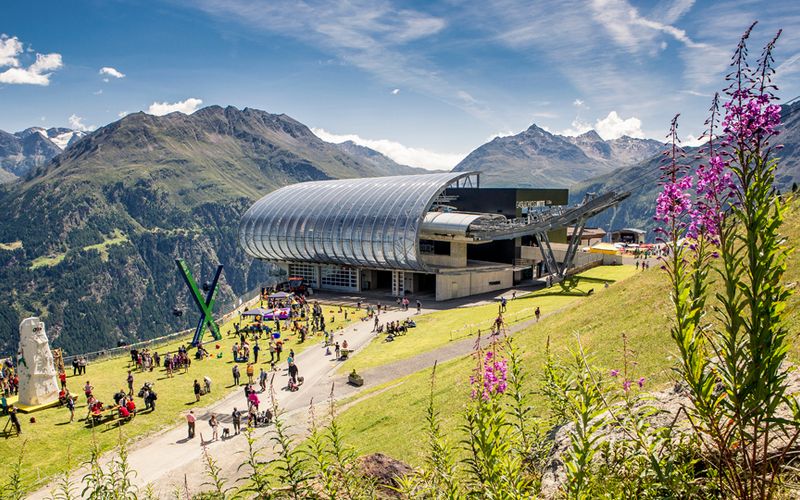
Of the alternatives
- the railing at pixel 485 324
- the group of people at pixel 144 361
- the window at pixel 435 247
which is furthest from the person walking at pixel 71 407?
the window at pixel 435 247

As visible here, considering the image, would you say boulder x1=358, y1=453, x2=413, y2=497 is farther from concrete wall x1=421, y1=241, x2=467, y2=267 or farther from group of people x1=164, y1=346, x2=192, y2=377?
concrete wall x1=421, y1=241, x2=467, y2=267

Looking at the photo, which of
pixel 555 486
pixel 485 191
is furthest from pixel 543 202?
pixel 555 486

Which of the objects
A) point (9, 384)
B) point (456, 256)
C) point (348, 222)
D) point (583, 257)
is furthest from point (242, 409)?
point (583, 257)

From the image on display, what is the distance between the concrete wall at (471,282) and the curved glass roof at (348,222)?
442 cm

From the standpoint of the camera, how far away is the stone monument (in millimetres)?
31922

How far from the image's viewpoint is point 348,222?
77938 mm

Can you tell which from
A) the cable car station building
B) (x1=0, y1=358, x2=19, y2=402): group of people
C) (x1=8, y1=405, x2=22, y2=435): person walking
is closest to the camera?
(x1=8, y1=405, x2=22, y2=435): person walking

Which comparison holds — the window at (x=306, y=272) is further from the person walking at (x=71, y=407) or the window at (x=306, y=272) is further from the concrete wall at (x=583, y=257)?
the person walking at (x=71, y=407)

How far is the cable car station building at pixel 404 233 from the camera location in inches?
2734

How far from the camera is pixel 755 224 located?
493 cm

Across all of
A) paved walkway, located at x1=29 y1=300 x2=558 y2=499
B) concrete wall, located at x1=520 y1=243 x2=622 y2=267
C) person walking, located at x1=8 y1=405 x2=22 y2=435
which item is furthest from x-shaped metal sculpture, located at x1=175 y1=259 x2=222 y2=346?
concrete wall, located at x1=520 y1=243 x2=622 y2=267

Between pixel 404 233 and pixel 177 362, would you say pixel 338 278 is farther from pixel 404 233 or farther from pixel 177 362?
pixel 177 362

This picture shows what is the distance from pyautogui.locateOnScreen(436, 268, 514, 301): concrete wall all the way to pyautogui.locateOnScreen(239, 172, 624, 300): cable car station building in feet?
0.44

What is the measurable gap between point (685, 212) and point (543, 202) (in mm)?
81605
